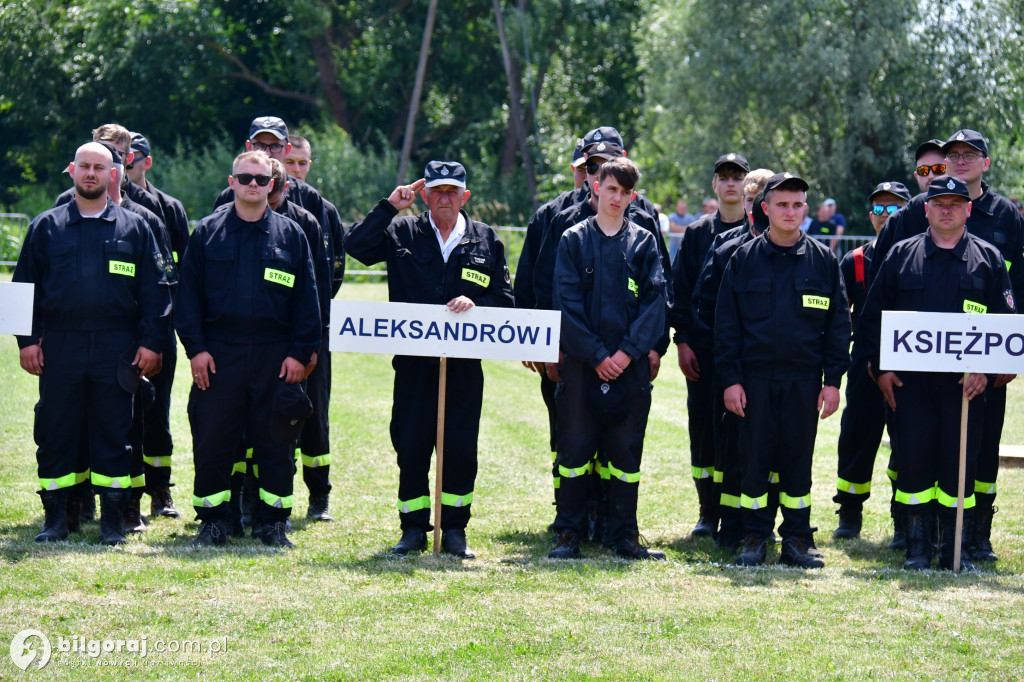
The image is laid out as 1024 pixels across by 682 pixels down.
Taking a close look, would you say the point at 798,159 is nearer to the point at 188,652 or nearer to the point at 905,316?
the point at 905,316

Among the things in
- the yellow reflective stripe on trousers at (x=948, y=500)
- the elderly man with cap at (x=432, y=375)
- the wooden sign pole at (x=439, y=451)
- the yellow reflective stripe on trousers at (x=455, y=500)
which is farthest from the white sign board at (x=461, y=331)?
the yellow reflective stripe on trousers at (x=948, y=500)

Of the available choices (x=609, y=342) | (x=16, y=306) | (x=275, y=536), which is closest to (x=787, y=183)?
(x=609, y=342)

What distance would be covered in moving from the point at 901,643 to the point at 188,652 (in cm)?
322

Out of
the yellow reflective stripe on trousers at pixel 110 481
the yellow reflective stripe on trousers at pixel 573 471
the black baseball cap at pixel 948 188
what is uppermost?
the black baseball cap at pixel 948 188

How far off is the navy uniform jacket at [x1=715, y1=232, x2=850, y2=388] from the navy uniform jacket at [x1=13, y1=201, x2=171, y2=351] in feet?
11.3

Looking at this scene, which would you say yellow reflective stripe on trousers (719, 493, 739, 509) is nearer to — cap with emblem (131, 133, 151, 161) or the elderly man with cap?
the elderly man with cap

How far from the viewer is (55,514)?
7672mm

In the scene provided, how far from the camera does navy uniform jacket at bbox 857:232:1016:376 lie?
753 centimetres

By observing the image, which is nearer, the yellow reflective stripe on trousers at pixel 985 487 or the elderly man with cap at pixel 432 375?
the elderly man with cap at pixel 432 375

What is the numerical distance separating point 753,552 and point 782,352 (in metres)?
1.20

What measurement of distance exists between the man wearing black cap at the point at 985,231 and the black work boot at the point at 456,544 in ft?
10.3

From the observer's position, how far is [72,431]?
7.63 metres

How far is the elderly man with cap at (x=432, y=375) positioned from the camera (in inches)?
301

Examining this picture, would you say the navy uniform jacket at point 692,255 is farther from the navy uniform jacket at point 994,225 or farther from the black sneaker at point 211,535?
the black sneaker at point 211,535
